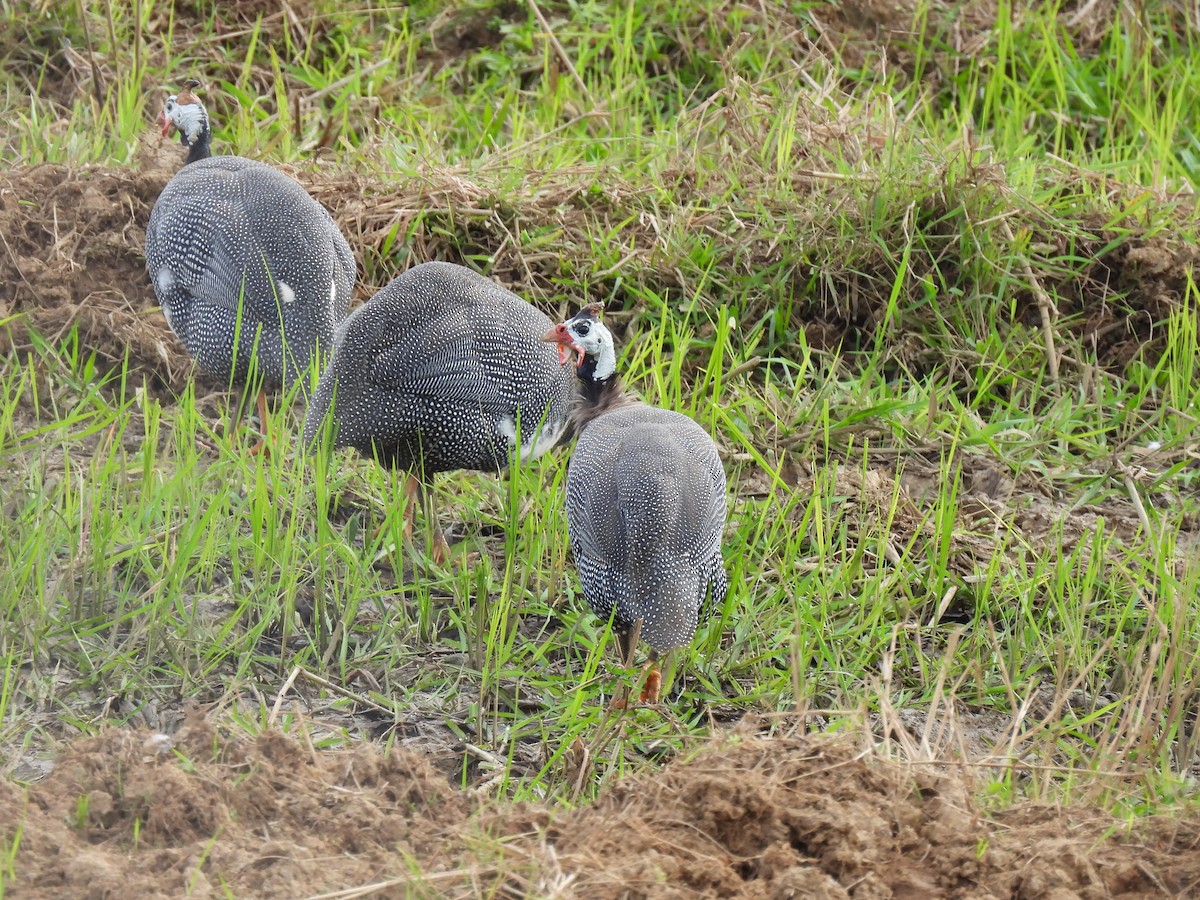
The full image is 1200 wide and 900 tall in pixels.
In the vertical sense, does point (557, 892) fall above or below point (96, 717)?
above

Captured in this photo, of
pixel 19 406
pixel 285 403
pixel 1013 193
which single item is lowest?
pixel 19 406

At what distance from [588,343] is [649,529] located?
783mm

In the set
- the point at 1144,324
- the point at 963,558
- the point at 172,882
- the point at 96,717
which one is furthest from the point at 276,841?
the point at 1144,324

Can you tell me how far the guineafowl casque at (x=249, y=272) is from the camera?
15.2ft

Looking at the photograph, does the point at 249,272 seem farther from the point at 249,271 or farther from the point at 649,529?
the point at 649,529

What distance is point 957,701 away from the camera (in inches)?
153

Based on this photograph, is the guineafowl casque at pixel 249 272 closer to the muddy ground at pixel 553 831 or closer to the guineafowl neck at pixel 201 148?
the guineafowl neck at pixel 201 148

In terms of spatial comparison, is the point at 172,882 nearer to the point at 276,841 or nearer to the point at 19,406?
the point at 276,841

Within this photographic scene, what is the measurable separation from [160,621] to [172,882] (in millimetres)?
1101

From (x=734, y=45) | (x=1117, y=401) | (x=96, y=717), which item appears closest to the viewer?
(x=96, y=717)

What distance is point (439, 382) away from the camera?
4281mm

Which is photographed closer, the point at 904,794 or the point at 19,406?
the point at 904,794

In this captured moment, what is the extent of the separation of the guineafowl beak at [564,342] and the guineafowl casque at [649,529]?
311 mm

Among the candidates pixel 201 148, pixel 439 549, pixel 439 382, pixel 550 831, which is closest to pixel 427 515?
pixel 439 549
